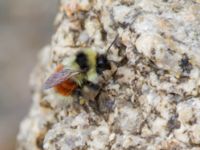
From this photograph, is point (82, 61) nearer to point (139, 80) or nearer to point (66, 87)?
point (66, 87)

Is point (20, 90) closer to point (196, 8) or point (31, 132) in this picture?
point (31, 132)

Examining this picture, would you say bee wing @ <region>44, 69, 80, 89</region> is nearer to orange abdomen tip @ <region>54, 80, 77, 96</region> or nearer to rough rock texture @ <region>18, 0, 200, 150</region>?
orange abdomen tip @ <region>54, 80, 77, 96</region>

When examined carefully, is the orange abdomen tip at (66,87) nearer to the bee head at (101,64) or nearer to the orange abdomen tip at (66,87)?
the orange abdomen tip at (66,87)

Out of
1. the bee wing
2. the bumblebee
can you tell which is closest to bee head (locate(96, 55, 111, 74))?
the bumblebee

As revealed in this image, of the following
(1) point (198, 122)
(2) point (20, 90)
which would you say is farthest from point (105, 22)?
(2) point (20, 90)

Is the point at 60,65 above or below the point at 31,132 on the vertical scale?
above

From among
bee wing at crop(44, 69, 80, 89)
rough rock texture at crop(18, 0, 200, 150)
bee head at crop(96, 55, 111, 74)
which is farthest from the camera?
bee wing at crop(44, 69, 80, 89)
